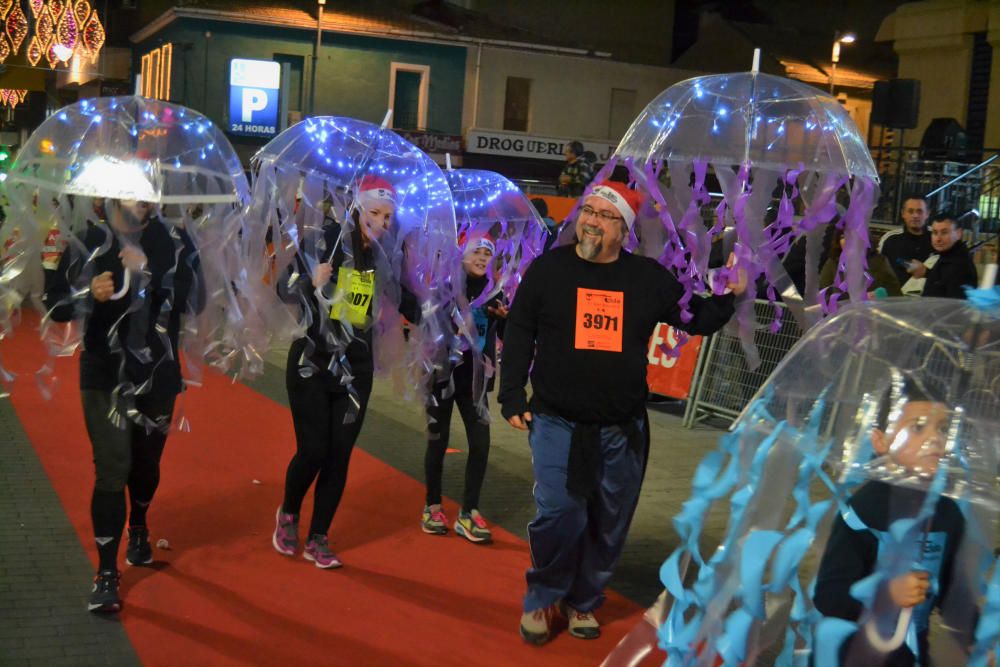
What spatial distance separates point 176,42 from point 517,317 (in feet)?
108

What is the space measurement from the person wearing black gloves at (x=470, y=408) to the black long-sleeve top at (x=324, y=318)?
0.82 metres

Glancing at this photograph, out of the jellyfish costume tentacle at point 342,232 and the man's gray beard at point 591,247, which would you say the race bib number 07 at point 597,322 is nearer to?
the man's gray beard at point 591,247

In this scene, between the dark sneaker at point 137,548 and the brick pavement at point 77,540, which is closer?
the brick pavement at point 77,540

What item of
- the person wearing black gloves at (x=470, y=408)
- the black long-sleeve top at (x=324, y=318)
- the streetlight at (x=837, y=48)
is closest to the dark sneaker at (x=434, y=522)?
the person wearing black gloves at (x=470, y=408)

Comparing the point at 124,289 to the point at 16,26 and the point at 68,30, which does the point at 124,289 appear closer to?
the point at 68,30

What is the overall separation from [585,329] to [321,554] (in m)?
1.90

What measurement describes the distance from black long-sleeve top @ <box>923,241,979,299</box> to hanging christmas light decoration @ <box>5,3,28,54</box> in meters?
13.1

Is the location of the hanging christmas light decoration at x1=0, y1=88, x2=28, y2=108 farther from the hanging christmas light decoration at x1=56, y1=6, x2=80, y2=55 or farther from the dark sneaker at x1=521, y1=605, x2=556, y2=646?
the dark sneaker at x1=521, y1=605, x2=556, y2=646

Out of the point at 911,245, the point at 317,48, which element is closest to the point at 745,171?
the point at 911,245

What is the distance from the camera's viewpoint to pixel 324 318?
5.51m

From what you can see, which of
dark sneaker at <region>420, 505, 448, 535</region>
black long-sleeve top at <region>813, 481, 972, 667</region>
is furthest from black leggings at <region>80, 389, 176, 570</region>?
black long-sleeve top at <region>813, 481, 972, 667</region>

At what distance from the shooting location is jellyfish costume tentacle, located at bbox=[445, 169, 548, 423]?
636 centimetres

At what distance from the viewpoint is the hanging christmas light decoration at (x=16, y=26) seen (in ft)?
52.4

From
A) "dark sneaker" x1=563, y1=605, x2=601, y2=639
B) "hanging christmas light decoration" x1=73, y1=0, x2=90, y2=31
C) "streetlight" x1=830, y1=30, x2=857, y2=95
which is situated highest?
"streetlight" x1=830, y1=30, x2=857, y2=95
